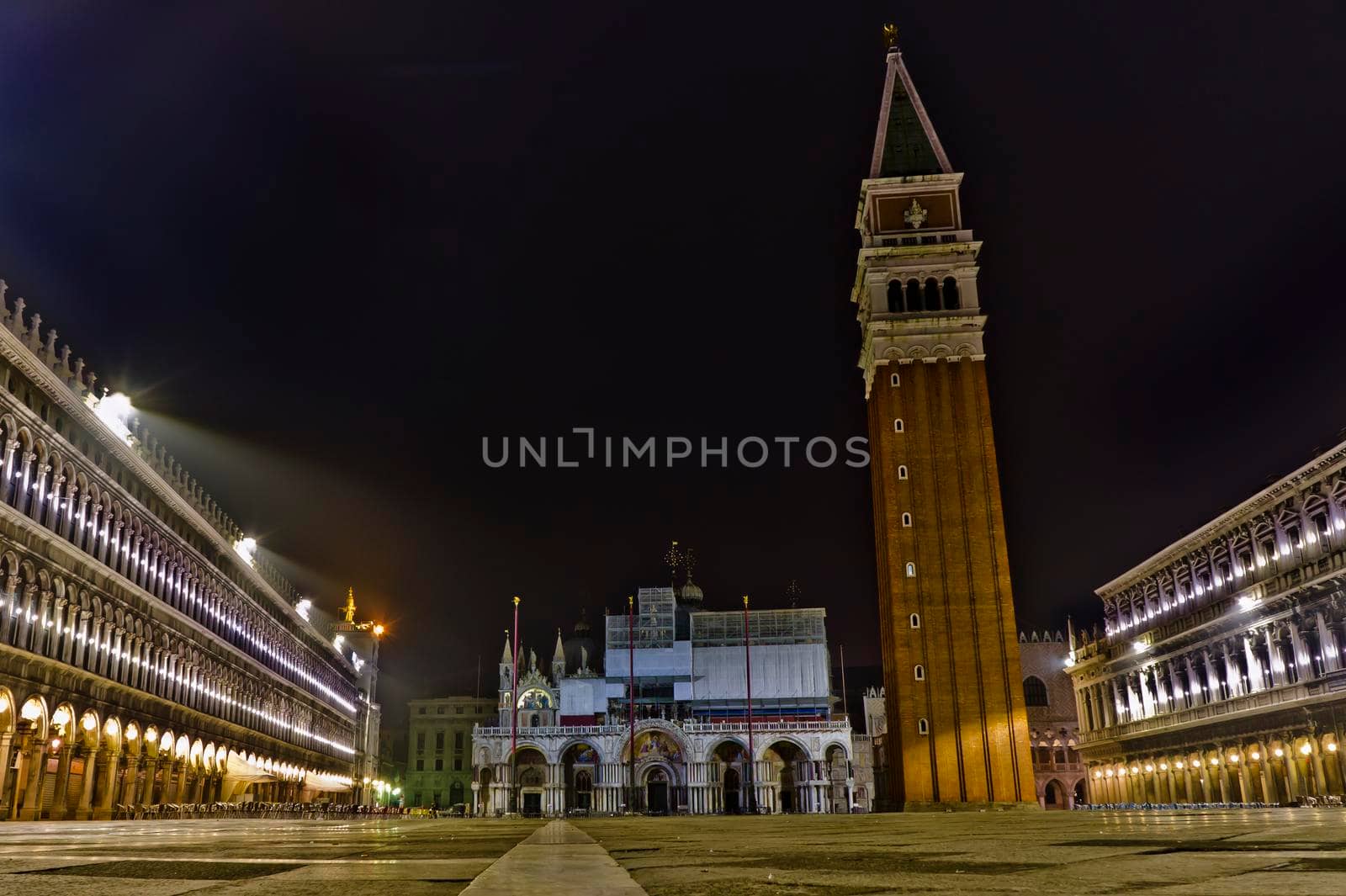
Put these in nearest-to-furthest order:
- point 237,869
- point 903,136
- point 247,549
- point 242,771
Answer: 1. point 237,869
2. point 242,771
3. point 247,549
4. point 903,136

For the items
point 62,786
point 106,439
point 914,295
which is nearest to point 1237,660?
point 914,295

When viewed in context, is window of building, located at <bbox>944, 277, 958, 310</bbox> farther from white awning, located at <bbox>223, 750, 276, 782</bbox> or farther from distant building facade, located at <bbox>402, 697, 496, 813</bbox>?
distant building facade, located at <bbox>402, 697, 496, 813</bbox>

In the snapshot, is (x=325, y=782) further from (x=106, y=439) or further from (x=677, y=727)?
(x=106, y=439)

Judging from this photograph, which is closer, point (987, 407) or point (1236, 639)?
point (1236, 639)

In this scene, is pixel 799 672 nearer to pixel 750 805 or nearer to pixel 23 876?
pixel 750 805

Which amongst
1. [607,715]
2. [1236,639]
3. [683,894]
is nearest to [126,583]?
[683,894]

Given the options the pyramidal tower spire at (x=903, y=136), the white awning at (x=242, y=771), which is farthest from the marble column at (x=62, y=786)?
the pyramidal tower spire at (x=903, y=136)

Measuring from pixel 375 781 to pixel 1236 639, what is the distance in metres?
74.0

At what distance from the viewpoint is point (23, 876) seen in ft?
13.7

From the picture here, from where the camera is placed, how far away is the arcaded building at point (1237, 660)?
132 feet

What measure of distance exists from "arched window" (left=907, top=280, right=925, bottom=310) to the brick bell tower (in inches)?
3.9

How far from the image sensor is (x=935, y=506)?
52.7 metres

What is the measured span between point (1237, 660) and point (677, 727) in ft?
137

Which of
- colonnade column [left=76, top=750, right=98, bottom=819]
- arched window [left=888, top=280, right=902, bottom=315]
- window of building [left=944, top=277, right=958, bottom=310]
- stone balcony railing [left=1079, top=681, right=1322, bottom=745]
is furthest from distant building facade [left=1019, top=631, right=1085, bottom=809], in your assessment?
colonnade column [left=76, top=750, right=98, bottom=819]
